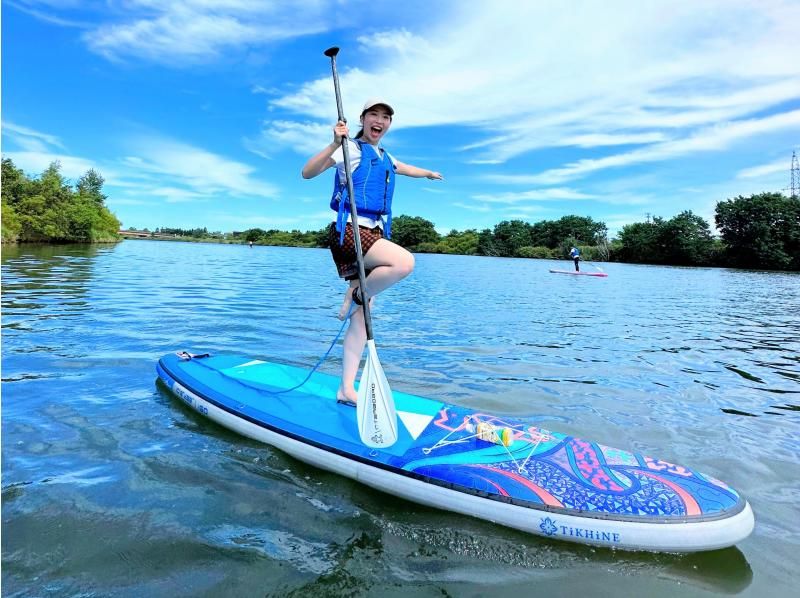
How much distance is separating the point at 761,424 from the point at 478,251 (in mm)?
122200

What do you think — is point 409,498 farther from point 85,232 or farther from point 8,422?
point 85,232

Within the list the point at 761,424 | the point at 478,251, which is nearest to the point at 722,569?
the point at 761,424

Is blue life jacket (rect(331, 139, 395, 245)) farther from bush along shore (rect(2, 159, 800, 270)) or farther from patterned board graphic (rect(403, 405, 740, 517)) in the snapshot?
bush along shore (rect(2, 159, 800, 270))

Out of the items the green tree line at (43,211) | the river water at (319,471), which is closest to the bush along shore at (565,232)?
the green tree line at (43,211)

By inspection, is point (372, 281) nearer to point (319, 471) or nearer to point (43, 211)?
point (319, 471)

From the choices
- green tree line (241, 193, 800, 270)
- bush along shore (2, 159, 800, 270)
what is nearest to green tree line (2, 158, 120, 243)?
bush along shore (2, 159, 800, 270)

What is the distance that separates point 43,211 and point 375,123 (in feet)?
185

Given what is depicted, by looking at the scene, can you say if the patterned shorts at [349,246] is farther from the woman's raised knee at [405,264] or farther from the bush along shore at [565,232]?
the bush along shore at [565,232]

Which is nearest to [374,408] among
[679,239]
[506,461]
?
[506,461]

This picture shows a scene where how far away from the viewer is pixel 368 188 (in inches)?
170

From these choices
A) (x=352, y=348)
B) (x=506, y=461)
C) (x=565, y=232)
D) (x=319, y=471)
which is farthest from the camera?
(x=565, y=232)

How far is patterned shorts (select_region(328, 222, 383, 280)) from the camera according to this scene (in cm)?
434

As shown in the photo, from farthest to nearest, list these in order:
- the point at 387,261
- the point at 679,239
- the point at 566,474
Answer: the point at 679,239 → the point at 387,261 → the point at 566,474

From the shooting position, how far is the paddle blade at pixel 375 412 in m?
3.86
